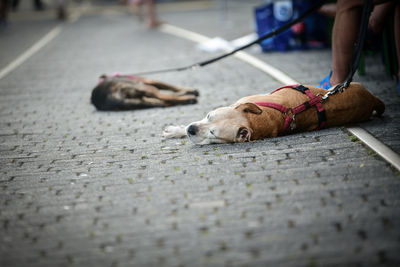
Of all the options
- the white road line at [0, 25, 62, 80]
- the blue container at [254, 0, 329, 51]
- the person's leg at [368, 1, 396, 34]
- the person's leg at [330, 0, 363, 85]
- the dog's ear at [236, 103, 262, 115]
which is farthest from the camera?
the white road line at [0, 25, 62, 80]

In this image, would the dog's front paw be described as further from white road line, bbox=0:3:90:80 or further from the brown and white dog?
white road line, bbox=0:3:90:80

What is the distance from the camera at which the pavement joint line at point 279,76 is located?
4312 mm

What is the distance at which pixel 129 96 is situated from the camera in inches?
257

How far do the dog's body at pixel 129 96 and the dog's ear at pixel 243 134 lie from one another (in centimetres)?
200

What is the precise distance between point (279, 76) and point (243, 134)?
3418 mm

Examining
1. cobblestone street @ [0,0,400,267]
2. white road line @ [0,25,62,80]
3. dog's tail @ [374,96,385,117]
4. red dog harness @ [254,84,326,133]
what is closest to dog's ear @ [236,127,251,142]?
cobblestone street @ [0,0,400,267]

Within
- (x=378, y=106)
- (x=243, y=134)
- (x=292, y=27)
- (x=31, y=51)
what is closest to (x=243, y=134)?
(x=243, y=134)

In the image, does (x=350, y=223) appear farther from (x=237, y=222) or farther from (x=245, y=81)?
(x=245, y=81)

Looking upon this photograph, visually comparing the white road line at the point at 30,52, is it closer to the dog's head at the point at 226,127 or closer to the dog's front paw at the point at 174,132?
the dog's front paw at the point at 174,132

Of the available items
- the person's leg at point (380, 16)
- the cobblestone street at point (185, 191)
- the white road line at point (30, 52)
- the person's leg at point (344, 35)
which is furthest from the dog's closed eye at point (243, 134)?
the white road line at point (30, 52)

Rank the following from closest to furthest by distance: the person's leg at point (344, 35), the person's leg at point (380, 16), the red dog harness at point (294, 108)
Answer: the red dog harness at point (294, 108) < the person's leg at point (344, 35) < the person's leg at point (380, 16)

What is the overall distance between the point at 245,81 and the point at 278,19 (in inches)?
113

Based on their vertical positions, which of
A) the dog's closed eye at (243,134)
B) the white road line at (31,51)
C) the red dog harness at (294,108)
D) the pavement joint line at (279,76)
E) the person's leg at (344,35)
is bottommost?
the white road line at (31,51)

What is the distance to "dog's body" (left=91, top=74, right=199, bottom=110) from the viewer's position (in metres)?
6.49
